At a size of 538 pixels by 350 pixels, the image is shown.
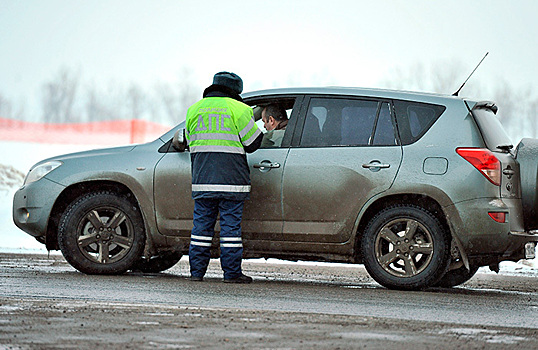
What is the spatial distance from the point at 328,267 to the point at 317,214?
4.12 metres

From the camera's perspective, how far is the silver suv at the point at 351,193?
777 cm

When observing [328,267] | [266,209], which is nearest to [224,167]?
[266,209]

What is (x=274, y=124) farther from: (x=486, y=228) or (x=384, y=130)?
(x=486, y=228)

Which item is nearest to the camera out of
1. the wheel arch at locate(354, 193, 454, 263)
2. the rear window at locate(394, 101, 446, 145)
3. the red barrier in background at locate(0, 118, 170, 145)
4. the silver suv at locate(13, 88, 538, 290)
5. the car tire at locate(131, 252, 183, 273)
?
the silver suv at locate(13, 88, 538, 290)

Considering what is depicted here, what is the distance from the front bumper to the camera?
351 inches

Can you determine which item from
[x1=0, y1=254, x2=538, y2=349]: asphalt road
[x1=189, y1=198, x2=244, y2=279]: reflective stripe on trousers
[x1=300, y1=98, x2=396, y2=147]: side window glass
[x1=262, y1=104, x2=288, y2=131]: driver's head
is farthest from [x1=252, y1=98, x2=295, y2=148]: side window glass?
[x1=0, y1=254, x2=538, y2=349]: asphalt road

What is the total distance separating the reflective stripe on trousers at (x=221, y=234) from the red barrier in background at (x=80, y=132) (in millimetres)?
25918

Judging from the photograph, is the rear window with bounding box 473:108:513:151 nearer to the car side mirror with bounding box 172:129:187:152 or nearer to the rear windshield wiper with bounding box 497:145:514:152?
the rear windshield wiper with bounding box 497:145:514:152

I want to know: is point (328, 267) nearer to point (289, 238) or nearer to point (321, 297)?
point (289, 238)

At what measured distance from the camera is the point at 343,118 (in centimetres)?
829

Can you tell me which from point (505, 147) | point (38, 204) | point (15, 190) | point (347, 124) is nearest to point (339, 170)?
point (347, 124)

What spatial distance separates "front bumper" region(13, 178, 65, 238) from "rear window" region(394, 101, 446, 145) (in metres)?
3.16

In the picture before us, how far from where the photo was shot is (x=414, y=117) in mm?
8102

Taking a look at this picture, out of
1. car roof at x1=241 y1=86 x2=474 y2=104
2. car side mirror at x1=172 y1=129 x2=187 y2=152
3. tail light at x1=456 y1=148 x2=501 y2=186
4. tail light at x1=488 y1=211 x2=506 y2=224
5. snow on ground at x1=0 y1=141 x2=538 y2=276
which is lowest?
snow on ground at x1=0 y1=141 x2=538 y2=276
